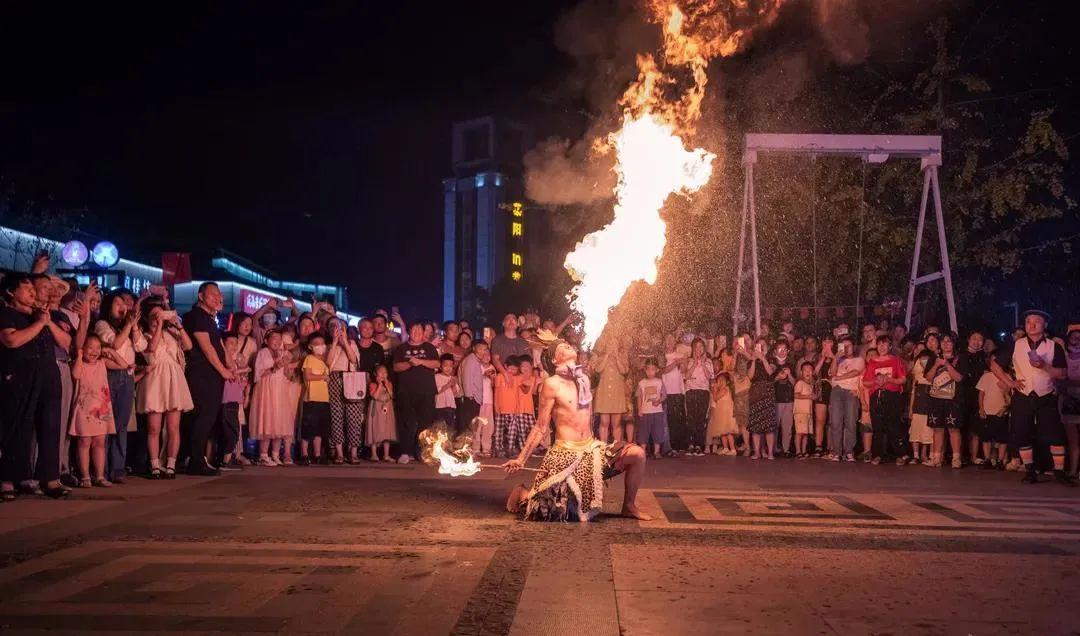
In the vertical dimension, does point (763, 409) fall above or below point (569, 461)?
above

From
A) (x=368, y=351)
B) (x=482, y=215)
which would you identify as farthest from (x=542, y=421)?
(x=482, y=215)

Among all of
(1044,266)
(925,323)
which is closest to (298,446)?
(925,323)

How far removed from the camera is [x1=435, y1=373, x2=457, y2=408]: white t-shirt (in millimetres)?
13438

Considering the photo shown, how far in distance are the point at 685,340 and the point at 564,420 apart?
8.15 meters

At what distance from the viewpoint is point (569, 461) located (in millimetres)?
7891

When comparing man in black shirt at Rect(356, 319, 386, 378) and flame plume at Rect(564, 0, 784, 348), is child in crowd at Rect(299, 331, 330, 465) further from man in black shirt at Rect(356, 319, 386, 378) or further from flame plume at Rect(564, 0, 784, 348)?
flame plume at Rect(564, 0, 784, 348)

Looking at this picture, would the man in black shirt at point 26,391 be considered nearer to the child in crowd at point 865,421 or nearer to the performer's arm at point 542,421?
the performer's arm at point 542,421

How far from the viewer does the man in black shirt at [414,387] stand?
1302 centimetres

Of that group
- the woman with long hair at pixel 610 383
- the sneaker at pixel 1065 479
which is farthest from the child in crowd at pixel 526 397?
the sneaker at pixel 1065 479

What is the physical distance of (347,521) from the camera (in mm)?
7746

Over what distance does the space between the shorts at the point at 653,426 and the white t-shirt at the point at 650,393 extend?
69 millimetres

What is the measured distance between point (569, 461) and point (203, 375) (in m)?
5.33

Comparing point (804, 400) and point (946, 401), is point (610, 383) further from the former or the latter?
point (946, 401)

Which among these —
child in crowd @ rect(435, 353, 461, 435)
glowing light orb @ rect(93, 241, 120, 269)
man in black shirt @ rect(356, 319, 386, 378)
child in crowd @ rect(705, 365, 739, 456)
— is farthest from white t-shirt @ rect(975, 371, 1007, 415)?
glowing light orb @ rect(93, 241, 120, 269)
